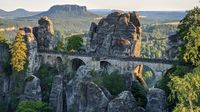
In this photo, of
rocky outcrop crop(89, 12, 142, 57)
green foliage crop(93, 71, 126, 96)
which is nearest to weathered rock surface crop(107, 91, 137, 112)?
green foliage crop(93, 71, 126, 96)

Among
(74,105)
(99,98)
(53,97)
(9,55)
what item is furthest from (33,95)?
(99,98)

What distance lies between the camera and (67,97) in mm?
57750

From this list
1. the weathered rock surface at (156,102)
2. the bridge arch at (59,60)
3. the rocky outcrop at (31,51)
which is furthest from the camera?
the bridge arch at (59,60)

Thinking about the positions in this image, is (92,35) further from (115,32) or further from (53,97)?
(53,97)

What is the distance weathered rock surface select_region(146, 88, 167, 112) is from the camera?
4012 cm

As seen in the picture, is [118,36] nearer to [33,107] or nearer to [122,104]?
[33,107]

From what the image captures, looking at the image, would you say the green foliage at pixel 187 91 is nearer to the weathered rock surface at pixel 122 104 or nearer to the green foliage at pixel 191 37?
the green foliage at pixel 191 37

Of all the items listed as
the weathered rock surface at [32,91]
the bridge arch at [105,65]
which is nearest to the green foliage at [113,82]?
the weathered rock surface at [32,91]

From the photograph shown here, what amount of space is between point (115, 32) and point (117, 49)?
321 centimetres

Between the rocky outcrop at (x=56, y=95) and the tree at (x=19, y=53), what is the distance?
11.1m

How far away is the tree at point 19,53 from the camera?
70312 millimetres

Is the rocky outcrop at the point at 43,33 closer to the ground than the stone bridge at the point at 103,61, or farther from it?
farther from it

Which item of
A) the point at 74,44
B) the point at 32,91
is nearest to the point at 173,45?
the point at 32,91

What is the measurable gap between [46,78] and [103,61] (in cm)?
946
